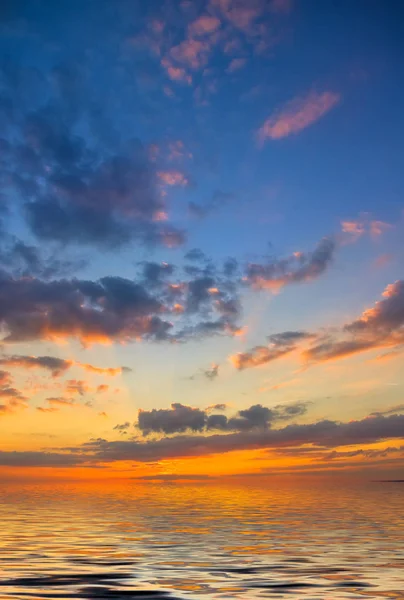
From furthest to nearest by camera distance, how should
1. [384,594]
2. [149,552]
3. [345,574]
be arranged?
[149,552], [345,574], [384,594]

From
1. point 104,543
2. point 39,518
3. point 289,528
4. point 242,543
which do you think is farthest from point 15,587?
point 39,518

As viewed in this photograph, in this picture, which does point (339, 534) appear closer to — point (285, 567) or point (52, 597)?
point (285, 567)

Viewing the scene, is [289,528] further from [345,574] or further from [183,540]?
[345,574]

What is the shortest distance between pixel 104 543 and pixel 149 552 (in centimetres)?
568

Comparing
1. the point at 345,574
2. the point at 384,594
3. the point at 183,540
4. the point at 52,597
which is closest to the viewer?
the point at 52,597

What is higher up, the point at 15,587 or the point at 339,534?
the point at 15,587

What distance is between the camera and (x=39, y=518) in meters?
60.8

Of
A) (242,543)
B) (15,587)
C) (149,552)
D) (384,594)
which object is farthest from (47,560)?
(384,594)

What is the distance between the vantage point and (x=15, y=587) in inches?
893

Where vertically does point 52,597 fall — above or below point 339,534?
above

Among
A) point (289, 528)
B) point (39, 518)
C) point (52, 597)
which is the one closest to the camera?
point (52, 597)

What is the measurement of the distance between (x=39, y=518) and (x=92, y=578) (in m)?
39.1

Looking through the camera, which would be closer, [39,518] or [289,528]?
[289,528]

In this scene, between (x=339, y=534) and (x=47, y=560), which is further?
(x=339, y=534)
